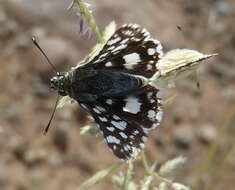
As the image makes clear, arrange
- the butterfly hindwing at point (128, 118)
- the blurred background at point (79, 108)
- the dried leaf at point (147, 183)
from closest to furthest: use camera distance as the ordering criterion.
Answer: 1. the butterfly hindwing at point (128, 118)
2. the dried leaf at point (147, 183)
3. the blurred background at point (79, 108)

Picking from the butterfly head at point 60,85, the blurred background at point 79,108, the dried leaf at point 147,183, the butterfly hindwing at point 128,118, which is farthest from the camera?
the blurred background at point 79,108

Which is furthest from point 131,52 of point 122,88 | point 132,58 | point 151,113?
point 151,113

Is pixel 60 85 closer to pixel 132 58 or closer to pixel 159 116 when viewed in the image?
pixel 132 58

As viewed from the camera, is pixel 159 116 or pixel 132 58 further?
pixel 132 58

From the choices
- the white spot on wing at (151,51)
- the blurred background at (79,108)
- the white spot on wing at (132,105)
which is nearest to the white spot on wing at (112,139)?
the white spot on wing at (132,105)

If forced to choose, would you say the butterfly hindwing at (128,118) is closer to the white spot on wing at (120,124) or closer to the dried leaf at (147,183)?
the white spot on wing at (120,124)

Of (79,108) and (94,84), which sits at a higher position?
(79,108)

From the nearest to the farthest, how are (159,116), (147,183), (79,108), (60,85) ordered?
(159,116) < (60,85) < (147,183) < (79,108)

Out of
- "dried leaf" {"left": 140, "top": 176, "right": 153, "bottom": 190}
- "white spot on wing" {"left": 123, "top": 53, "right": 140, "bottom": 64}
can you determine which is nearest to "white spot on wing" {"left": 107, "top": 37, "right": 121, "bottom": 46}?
"white spot on wing" {"left": 123, "top": 53, "right": 140, "bottom": 64}
